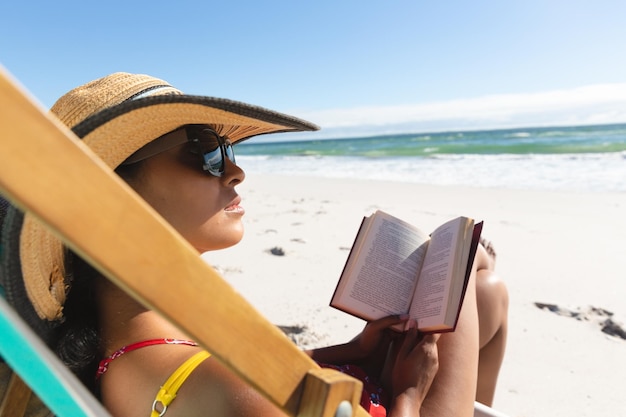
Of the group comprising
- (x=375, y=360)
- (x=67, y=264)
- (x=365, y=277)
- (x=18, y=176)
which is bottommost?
(x=375, y=360)

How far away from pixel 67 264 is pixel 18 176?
0.70 m

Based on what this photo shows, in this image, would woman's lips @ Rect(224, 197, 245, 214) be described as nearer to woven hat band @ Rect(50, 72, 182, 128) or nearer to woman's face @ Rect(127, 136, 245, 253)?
woman's face @ Rect(127, 136, 245, 253)

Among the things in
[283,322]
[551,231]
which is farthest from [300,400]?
[551,231]

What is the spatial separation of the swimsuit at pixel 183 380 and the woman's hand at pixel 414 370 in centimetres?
4

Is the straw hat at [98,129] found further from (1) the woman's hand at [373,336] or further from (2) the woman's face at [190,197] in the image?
(1) the woman's hand at [373,336]

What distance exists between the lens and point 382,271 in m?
1.41

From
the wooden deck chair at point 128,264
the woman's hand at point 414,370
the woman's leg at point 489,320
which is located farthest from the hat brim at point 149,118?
→ the woman's leg at point 489,320

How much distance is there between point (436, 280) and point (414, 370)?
0.79ft

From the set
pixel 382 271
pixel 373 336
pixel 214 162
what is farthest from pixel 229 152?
pixel 373 336

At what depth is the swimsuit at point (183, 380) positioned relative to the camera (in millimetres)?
876

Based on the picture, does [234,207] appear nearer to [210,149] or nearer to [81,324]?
[210,149]

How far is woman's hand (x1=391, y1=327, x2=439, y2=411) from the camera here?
1132 mm

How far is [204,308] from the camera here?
1.76 feet

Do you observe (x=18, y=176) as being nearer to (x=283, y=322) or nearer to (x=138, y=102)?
(x=138, y=102)
